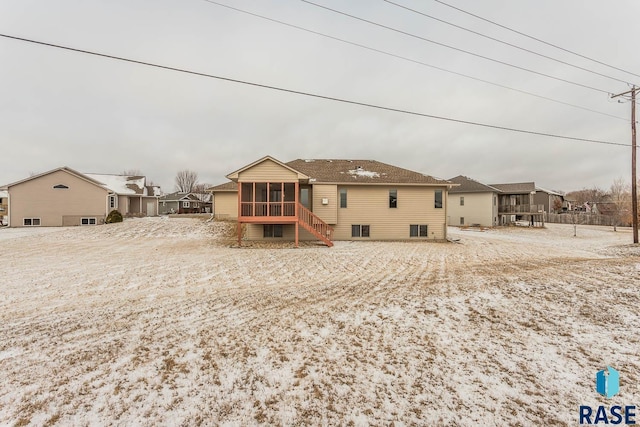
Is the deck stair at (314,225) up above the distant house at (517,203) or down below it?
below

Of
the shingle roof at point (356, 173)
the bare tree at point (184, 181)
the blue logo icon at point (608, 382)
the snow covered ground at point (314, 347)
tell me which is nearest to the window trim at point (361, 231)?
the shingle roof at point (356, 173)

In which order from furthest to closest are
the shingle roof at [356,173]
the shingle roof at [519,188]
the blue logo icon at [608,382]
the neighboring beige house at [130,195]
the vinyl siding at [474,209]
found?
the shingle roof at [519,188]
the neighboring beige house at [130,195]
the vinyl siding at [474,209]
the shingle roof at [356,173]
the blue logo icon at [608,382]

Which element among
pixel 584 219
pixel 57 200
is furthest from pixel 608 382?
pixel 584 219

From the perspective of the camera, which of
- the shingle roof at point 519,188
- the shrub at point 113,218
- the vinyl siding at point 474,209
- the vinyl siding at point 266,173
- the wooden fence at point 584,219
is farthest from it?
the wooden fence at point 584,219

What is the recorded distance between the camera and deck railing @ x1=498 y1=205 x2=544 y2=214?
3236cm

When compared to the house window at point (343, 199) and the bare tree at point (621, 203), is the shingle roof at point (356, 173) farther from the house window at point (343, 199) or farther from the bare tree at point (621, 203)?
the bare tree at point (621, 203)

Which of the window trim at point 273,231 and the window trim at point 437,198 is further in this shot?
the window trim at point 437,198

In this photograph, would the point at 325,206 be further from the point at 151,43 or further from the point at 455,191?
the point at 455,191

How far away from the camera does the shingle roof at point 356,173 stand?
18625 mm

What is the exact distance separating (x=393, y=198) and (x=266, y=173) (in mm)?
8880

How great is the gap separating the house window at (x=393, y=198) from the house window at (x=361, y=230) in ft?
7.44

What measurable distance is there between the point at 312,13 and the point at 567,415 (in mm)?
11345

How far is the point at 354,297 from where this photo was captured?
6.76 m

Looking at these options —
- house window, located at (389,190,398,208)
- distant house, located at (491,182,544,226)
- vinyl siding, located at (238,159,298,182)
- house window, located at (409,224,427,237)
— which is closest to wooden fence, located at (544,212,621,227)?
distant house, located at (491,182,544,226)
